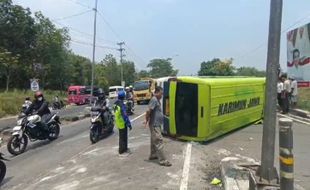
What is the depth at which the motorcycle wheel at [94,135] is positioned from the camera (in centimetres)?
1569

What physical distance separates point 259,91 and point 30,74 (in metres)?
54.2

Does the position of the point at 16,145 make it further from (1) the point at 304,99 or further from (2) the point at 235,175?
(1) the point at 304,99

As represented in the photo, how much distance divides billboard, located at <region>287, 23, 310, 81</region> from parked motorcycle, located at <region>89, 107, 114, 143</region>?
1762cm

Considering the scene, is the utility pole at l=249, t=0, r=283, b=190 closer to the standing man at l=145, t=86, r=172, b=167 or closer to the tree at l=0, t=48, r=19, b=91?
the standing man at l=145, t=86, r=172, b=167

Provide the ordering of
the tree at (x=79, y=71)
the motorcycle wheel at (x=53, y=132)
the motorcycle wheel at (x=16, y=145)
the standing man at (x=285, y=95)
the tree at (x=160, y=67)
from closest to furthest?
the motorcycle wheel at (x=16, y=145) < the motorcycle wheel at (x=53, y=132) < the standing man at (x=285, y=95) < the tree at (x=79, y=71) < the tree at (x=160, y=67)

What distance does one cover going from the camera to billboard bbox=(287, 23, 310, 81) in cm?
3141

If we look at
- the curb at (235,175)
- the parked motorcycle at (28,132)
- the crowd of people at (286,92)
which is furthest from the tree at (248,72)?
the curb at (235,175)

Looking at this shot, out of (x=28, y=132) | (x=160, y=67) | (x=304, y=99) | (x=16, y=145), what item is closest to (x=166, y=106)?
(x=28, y=132)

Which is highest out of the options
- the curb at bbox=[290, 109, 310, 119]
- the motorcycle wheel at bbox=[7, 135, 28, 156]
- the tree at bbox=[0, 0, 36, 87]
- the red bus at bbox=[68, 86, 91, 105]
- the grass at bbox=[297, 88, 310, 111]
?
the tree at bbox=[0, 0, 36, 87]

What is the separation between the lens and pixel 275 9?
25.4 feet

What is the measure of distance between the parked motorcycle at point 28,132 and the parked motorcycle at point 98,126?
4.88 ft

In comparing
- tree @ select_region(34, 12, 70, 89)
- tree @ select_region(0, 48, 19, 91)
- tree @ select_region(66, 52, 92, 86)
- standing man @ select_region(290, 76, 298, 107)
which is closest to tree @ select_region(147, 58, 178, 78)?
tree @ select_region(66, 52, 92, 86)

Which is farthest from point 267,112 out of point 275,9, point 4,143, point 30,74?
point 30,74

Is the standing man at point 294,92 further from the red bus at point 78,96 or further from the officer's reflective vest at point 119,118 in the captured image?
the red bus at point 78,96
